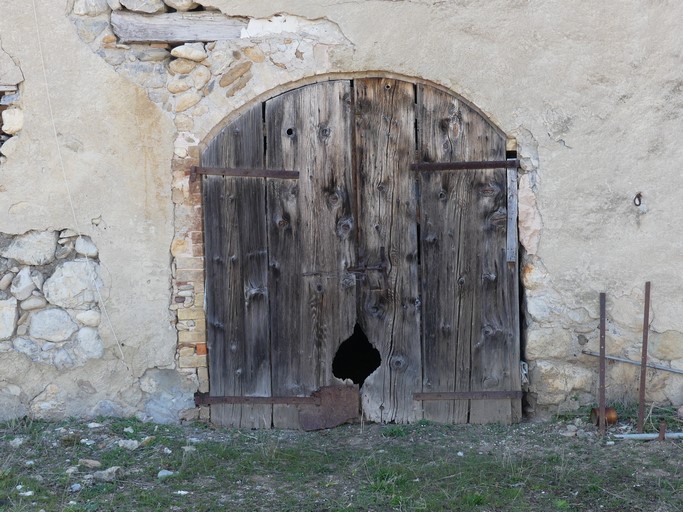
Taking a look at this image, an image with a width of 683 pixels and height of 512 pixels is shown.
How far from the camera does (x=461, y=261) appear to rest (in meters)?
4.84

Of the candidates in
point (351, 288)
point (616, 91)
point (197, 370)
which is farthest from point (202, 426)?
point (616, 91)

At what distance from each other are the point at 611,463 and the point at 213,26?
127 inches

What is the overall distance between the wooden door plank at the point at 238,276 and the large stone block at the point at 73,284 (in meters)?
0.66

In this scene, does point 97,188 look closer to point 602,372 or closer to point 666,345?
point 602,372

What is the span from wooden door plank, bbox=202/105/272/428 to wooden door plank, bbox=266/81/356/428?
0.07m

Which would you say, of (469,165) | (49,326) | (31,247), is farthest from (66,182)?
(469,165)

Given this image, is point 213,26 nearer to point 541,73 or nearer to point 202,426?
point 541,73

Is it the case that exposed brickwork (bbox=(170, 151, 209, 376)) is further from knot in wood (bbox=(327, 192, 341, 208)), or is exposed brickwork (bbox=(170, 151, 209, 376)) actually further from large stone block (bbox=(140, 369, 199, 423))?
knot in wood (bbox=(327, 192, 341, 208))

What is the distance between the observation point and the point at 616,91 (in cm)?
469

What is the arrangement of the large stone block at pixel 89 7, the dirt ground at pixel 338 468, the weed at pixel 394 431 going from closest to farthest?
the dirt ground at pixel 338 468 → the large stone block at pixel 89 7 → the weed at pixel 394 431

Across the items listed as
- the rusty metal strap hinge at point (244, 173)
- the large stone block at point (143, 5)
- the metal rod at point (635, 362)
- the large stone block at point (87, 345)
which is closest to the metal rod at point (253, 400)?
the large stone block at point (87, 345)

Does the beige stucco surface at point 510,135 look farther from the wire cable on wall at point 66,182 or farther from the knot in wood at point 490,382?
the knot in wood at point 490,382

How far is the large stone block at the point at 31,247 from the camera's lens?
4.69 m

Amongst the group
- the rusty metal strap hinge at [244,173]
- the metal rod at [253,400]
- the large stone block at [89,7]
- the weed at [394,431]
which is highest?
the large stone block at [89,7]
